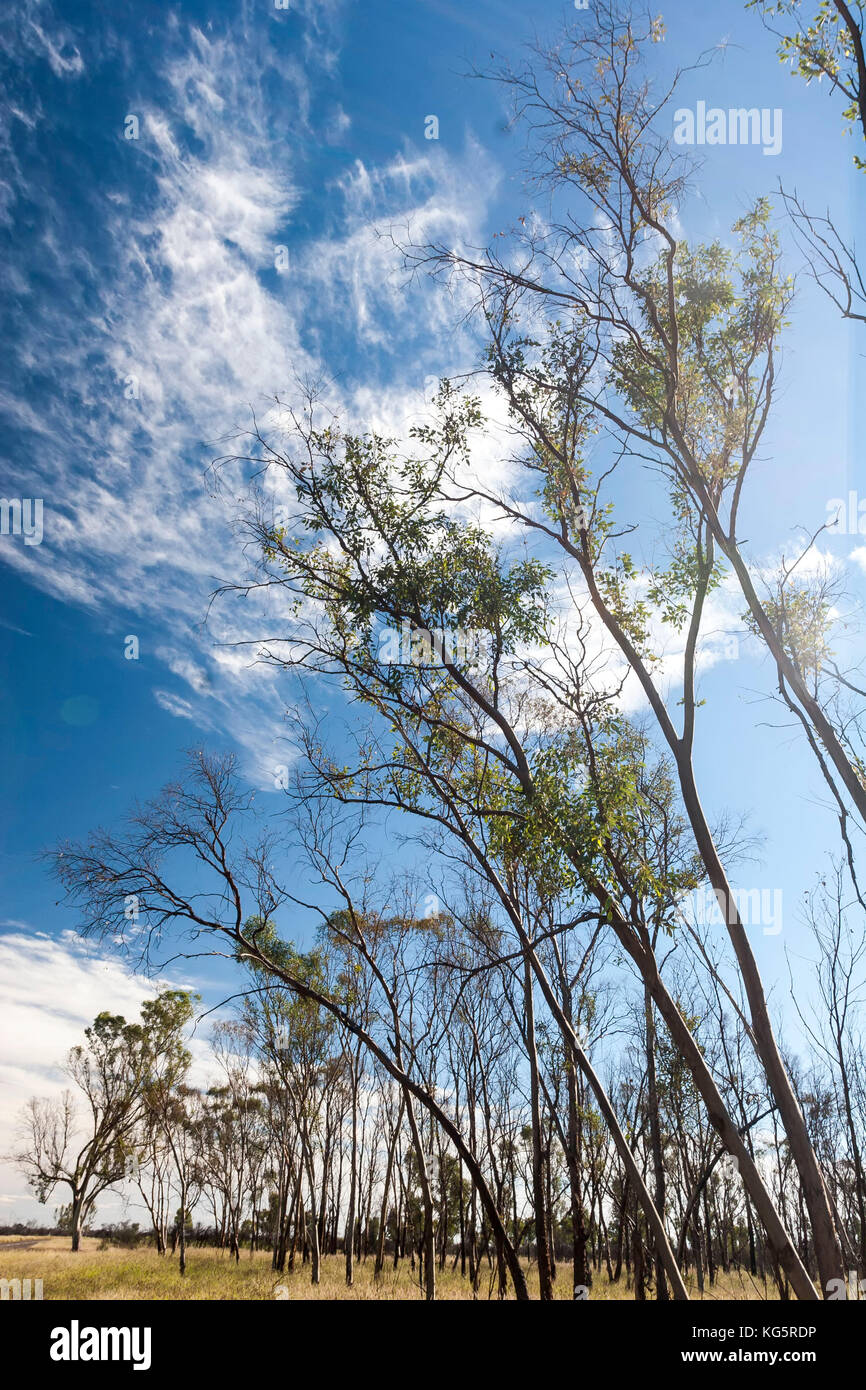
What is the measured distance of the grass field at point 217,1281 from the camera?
57.7 feet

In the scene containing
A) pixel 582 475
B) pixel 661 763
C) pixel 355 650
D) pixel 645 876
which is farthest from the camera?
pixel 661 763

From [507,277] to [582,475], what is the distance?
219 cm

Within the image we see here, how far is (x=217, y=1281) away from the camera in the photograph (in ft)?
70.2

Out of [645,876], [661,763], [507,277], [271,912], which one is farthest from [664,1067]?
[507,277]

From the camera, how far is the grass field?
57.7ft
